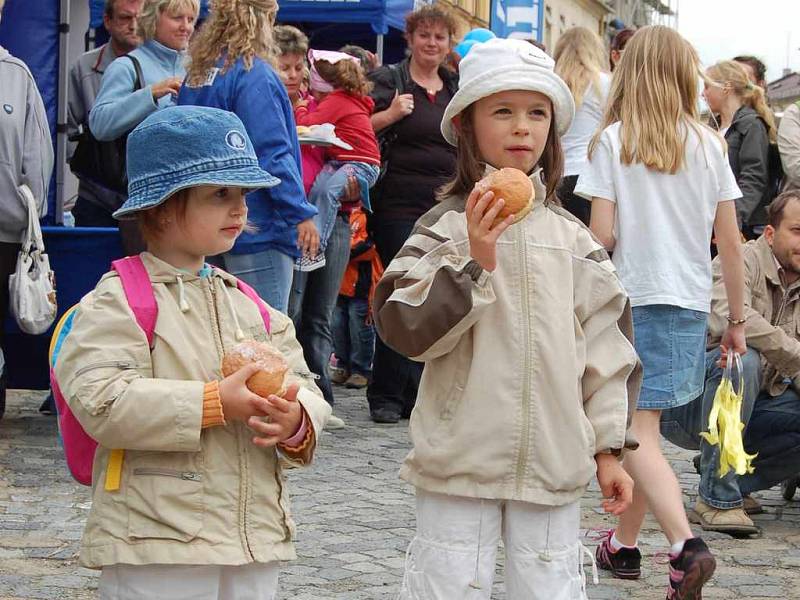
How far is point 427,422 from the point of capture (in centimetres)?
348

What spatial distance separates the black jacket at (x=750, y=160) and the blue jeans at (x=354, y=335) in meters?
2.71

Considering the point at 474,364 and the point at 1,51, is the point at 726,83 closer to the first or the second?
the point at 1,51

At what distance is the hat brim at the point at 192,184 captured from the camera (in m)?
3.17

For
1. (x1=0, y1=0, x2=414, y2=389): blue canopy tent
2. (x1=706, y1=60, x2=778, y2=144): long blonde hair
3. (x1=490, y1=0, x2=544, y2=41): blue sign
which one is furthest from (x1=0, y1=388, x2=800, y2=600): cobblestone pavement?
(x1=490, y1=0, x2=544, y2=41): blue sign

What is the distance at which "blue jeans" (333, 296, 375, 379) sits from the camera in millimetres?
10252

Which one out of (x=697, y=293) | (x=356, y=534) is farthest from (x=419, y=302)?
(x=356, y=534)

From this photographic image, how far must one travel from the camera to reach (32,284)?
686cm

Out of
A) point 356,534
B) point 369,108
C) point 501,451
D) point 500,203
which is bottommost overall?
point 356,534

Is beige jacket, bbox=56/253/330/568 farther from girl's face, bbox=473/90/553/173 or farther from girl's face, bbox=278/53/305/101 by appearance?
girl's face, bbox=278/53/305/101

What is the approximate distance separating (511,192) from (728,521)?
11.1 ft

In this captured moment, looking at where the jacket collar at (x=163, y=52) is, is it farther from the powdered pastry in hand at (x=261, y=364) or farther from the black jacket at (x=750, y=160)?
the powdered pastry in hand at (x=261, y=364)

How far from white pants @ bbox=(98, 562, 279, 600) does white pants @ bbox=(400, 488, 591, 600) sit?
1.47 feet

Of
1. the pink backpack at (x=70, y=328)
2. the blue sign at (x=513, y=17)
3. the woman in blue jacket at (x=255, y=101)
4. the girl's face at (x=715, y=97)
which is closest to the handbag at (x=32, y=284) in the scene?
the woman in blue jacket at (x=255, y=101)

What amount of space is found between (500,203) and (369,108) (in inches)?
203
